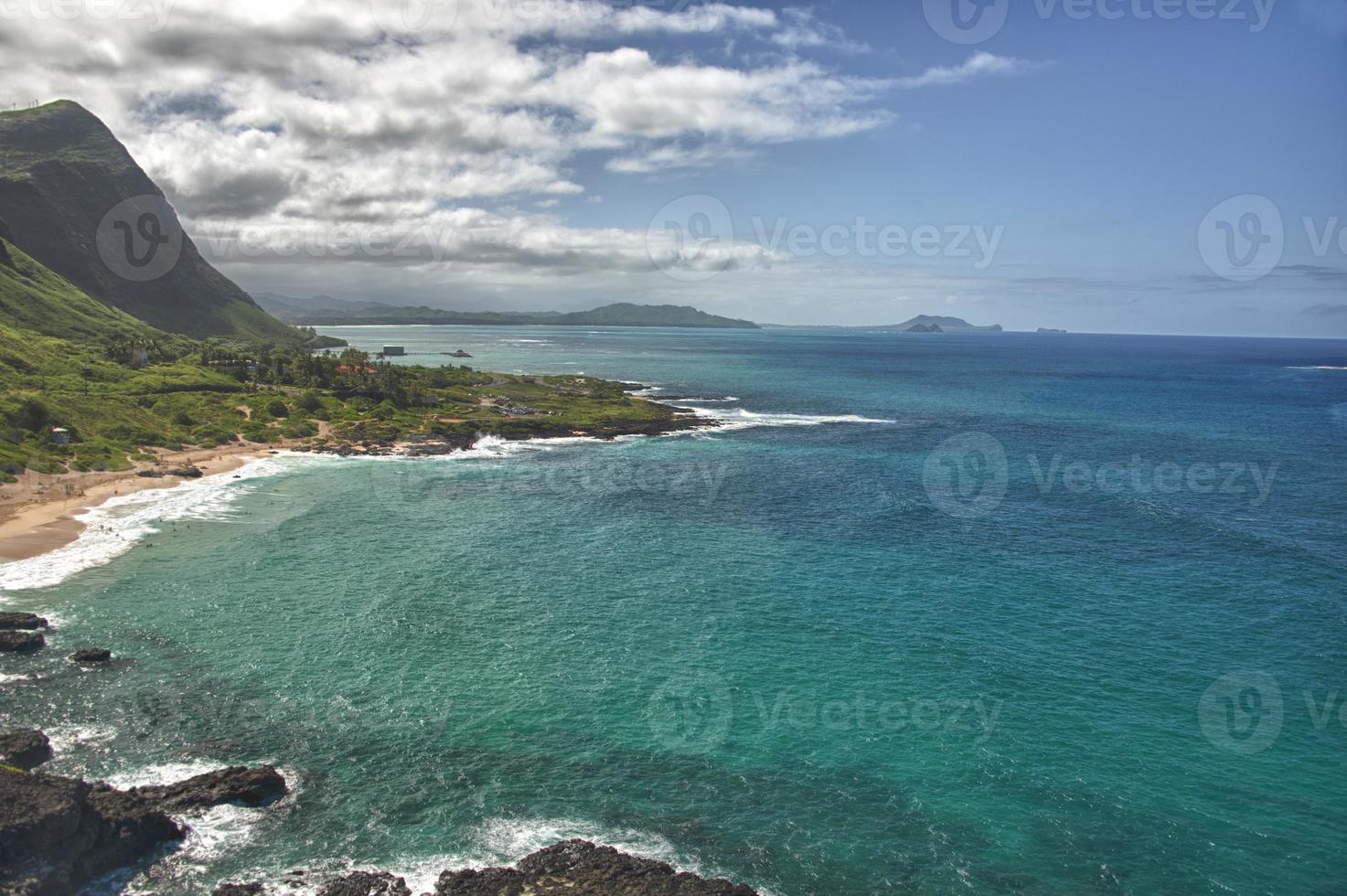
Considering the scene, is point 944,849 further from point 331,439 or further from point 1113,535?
point 331,439

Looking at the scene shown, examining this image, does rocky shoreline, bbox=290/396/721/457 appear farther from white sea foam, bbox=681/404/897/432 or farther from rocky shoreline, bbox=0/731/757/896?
rocky shoreline, bbox=0/731/757/896

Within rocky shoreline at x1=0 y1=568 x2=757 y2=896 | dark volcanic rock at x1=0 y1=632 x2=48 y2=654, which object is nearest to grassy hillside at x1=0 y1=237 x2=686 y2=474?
dark volcanic rock at x1=0 y1=632 x2=48 y2=654

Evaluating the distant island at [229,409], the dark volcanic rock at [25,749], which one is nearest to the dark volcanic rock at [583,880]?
the dark volcanic rock at [25,749]

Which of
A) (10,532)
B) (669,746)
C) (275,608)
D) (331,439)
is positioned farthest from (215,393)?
(669,746)

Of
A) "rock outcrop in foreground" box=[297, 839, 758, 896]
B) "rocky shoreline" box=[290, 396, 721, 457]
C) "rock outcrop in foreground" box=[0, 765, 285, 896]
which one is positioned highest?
"rocky shoreline" box=[290, 396, 721, 457]

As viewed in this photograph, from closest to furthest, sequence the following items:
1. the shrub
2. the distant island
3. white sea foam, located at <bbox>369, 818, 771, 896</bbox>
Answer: white sea foam, located at <bbox>369, 818, 771, 896</bbox> → the distant island → the shrub

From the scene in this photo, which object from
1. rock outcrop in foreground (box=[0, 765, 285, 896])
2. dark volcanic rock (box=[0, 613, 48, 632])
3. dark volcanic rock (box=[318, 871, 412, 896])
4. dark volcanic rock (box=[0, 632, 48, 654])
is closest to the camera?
rock outcrop in foreground (box=[0, 765, 285, 896])

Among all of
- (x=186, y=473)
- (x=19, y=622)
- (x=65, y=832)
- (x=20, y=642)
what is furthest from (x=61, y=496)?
(x=65, y=832)

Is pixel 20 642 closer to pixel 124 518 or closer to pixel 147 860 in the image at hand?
pixel 147 860
